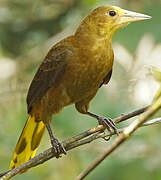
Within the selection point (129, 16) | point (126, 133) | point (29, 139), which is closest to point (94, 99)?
point (29, 139)

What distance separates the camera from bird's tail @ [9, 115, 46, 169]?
3539 millimetres

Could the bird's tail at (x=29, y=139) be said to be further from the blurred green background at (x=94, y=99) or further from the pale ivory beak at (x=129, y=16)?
the pale ivory beak at (x=129, y=16)

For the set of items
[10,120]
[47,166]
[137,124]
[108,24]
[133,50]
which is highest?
[137,124]

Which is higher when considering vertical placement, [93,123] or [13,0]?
[13,0]

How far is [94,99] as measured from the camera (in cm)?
397

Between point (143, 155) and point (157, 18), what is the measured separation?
4.00ft

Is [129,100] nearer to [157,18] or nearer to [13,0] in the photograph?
[157,18]

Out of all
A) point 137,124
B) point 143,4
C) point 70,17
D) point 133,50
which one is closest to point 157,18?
point 133,50

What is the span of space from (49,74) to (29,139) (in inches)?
21.5

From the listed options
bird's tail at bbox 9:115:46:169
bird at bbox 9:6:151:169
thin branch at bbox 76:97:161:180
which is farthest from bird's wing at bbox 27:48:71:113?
thin branch at bbox 76:97:161:180

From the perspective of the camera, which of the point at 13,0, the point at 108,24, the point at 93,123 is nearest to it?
the point at 108,24

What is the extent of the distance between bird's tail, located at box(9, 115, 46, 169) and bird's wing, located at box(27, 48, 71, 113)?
16cm

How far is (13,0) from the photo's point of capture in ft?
17.9

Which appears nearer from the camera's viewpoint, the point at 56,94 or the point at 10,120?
the point at 56,94
